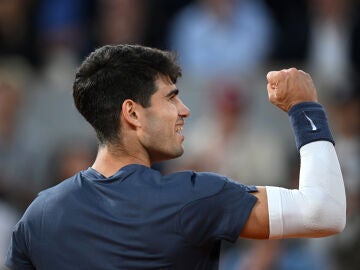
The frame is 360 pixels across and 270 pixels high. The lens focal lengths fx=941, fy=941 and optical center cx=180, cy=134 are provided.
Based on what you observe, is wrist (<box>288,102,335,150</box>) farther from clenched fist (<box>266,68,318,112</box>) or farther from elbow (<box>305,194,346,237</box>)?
elbow (<box>305,194,346,237</box>)

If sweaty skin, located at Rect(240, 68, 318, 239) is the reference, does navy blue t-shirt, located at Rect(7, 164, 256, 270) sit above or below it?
below

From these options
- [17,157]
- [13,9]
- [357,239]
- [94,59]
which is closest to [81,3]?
[13,9]

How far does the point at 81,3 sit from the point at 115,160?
6521 millimetres

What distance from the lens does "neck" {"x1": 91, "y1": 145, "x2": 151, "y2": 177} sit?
11.9 feet

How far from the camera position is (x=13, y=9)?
9820 mm

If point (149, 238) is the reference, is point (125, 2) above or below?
above

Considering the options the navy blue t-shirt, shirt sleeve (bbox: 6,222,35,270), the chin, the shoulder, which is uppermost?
the chin

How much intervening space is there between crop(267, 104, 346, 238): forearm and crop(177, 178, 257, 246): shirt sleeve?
0.37 feet

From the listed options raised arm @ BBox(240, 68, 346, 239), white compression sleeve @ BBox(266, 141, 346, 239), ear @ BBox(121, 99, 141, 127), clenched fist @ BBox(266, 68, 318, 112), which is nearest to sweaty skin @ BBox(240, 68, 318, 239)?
clenched fist @ BBox(266, 68, 318, 112)

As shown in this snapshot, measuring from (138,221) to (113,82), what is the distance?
1.83 feet

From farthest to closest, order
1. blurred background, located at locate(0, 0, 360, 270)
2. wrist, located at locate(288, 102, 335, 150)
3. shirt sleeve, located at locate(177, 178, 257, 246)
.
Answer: blurred background, located at locate(0, 0, 360, 270) → wrist, located at locate(288, 102, 335, 150) → shirt sleeve, located at locate(177, 178, 257, 246)

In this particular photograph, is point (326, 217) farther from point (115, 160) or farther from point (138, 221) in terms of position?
point (115, 160)

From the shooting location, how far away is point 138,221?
3.45 m

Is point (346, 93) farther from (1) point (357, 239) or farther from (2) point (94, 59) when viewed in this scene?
(2) point (94, 59)
